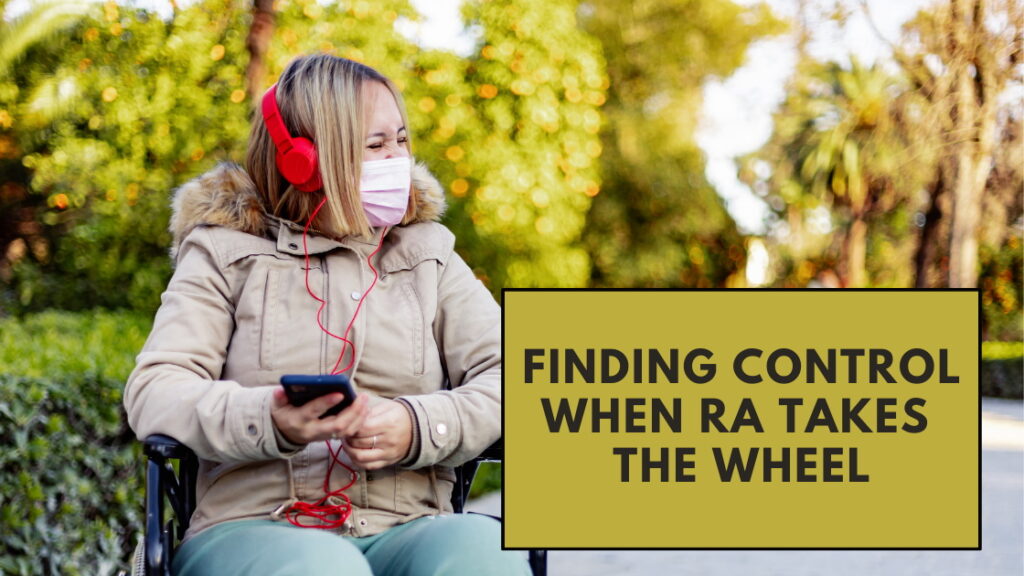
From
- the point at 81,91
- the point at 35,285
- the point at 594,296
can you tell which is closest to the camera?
the point at 594,296

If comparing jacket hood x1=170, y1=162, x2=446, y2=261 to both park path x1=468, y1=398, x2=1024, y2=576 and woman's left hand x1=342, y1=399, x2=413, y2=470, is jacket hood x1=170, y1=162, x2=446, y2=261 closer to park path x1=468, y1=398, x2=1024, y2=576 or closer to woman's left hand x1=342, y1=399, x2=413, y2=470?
woman's left hand x1=342, y1=399, x2=413, y2=470

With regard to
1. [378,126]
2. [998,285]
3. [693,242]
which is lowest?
[998,285]

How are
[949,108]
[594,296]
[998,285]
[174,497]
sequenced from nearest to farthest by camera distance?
[174,497]
[594,296]
[949,108]
[998,285]

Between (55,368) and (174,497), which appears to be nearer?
(174,497)

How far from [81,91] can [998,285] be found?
25.6 m

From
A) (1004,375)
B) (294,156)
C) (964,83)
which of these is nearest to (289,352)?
(294,156)

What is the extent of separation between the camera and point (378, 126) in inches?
94.2

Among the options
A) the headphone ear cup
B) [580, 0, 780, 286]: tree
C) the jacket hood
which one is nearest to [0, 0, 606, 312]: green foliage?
the jacket hood

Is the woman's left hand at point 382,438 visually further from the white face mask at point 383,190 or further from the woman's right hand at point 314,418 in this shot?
the white face mask at point 383,190

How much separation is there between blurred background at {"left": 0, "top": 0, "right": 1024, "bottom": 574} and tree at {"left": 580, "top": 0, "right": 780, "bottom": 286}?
0.14 feet

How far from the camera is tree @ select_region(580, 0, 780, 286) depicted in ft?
62.2

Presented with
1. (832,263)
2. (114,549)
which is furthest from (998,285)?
(114,549)

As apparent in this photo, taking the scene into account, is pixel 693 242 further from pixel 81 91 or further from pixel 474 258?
pixel 81 91

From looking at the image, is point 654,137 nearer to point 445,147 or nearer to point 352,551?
point 445,147
